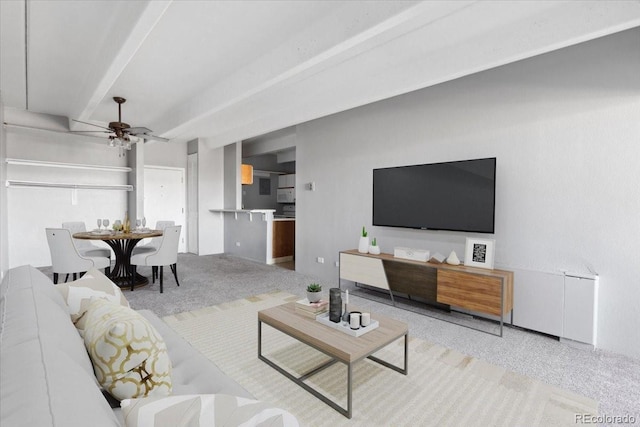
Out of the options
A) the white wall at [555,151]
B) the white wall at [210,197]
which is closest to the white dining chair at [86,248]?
the white wall at [210,197]

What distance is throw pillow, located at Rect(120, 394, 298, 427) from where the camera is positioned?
0.80 metres

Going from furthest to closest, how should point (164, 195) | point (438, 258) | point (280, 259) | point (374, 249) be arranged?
point (164, 195), point (280, 259), point (374, 249), point (438, 258)

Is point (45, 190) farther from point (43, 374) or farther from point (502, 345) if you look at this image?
point (502, 345)

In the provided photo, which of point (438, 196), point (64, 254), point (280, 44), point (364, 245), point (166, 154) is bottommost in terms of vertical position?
point (64, 254)

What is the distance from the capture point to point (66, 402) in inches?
25.1

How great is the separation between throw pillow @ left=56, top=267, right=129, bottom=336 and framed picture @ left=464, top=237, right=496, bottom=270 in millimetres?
3051

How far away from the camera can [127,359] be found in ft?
3.59

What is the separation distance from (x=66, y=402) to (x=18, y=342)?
0.35 m

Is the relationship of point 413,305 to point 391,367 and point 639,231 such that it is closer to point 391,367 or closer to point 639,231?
point 391,367

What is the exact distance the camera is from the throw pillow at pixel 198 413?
0.80 metres

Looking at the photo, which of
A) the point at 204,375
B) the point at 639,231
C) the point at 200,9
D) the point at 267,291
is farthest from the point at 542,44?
the point at 267,291

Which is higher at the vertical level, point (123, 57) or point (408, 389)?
point (123, 57)

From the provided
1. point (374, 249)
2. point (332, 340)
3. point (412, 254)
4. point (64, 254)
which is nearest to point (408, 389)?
point (332, 340)

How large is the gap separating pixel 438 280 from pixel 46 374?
3.22 metres
